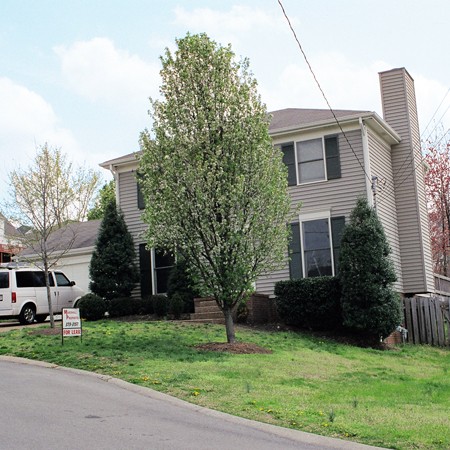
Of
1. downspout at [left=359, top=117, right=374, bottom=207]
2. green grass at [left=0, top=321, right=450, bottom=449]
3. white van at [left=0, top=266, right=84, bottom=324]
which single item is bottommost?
green grass at [left=0, top=321, right=450, bottom=449]

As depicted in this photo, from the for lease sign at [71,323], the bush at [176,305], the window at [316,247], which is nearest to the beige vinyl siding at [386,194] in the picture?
the window at [316,247]

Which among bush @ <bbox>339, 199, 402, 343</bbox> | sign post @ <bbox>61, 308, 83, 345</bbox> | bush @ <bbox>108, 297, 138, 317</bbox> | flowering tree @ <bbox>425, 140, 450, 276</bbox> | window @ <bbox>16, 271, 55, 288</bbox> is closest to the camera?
sign post @ <bbox>61, 308, 83, 345</bbox>

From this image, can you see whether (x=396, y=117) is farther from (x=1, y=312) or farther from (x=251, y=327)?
(x=1, y=312)

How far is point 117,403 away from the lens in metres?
9.24

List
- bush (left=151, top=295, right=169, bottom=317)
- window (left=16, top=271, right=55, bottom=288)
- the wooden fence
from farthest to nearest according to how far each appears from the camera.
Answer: bush (left=151, top=295, right=169, bottom=317)
the wooden fence
window (left=16, top=271, right=55, bottom=288)

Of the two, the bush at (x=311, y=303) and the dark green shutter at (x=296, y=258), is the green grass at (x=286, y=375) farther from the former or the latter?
the dark green shutter at (x=296, y=258)

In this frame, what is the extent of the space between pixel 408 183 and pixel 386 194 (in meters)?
1.31

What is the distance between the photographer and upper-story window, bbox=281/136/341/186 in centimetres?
2220

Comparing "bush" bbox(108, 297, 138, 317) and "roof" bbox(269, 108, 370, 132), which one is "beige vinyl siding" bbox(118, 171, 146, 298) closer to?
"bush" bbox(108, 297, 138, 317)

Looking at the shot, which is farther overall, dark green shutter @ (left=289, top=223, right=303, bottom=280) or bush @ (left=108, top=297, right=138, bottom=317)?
bush @ (left=108, top=297, right=138, bottom=317)

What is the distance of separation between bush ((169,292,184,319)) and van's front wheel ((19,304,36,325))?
4.20 meters

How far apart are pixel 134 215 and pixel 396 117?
32.8 ft

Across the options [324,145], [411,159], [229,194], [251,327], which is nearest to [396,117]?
[411,159]

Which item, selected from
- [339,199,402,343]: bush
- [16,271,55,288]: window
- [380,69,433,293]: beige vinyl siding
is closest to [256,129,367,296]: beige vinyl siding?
[339,199,402,343]: bush
